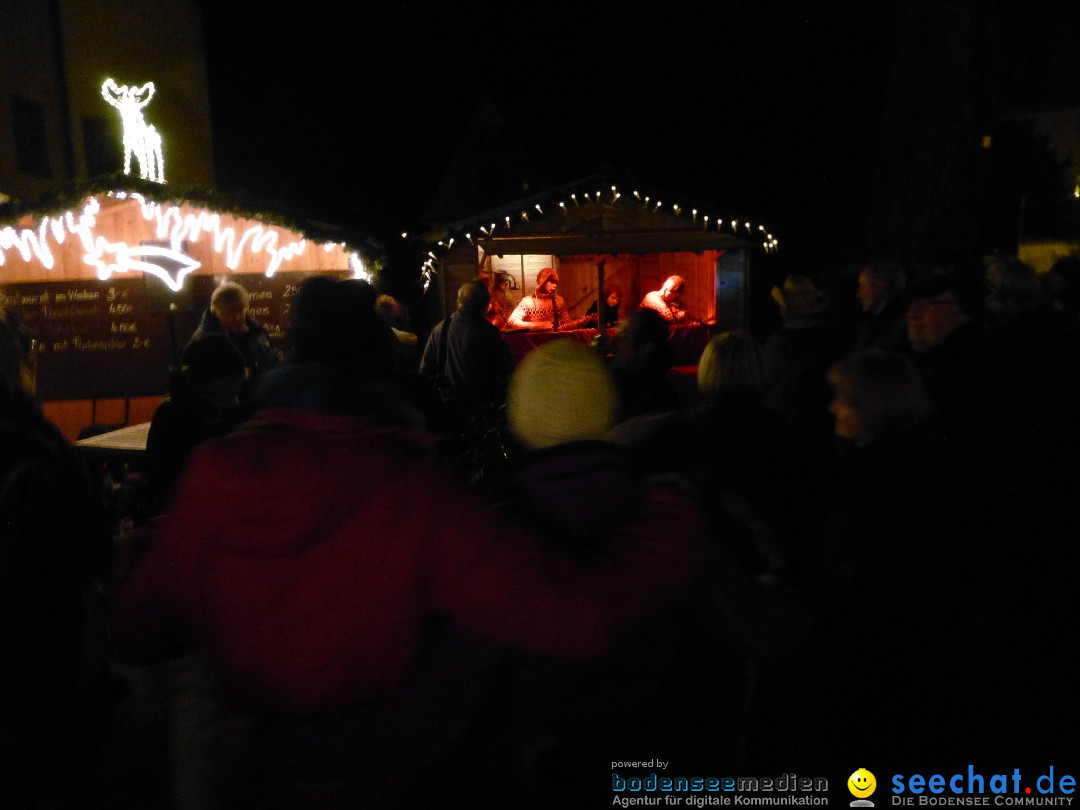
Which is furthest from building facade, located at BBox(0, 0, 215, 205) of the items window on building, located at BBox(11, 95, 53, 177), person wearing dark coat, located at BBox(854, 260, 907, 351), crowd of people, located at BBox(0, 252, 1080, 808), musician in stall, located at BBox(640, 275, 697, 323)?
crowd of people, located at BBox(0, 252, 1080, 808)

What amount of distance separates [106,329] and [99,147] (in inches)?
369

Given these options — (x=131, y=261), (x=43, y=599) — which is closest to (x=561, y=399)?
(x=43, y=599)

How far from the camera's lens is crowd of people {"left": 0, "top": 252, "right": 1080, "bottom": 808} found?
1.58 meters

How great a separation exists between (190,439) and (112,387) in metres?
5.88

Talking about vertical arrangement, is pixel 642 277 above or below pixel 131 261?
below

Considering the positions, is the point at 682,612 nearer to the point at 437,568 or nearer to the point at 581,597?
the point at 581,597

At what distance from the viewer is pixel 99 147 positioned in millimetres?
16016

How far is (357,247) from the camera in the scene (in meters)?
9.28

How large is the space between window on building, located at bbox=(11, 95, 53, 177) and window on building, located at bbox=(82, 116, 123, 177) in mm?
1019

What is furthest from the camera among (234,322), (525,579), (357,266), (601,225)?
(601,225)

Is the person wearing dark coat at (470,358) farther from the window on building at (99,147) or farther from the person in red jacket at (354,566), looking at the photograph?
the window on building at (99,147)

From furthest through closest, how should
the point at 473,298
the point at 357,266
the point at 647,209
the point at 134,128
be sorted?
the point at 134,128
the point at 647,209
the point at 357,266
the point at 473,298

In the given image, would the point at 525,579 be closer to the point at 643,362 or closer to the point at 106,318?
the point at 643,362

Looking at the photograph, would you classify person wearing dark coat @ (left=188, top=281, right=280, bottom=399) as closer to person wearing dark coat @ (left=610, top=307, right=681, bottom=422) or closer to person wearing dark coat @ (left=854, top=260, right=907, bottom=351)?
person wearing dark coat @ (left=610, top=307, right=681, bottom=422)
